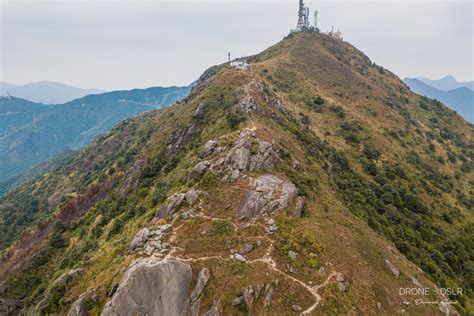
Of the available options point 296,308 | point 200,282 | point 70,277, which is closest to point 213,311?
point 200,282

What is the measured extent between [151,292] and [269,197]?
63.3 ft

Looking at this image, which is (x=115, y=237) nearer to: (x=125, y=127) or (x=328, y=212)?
(x=328, y=212)

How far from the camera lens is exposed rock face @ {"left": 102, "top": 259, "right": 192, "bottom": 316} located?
33312 mm

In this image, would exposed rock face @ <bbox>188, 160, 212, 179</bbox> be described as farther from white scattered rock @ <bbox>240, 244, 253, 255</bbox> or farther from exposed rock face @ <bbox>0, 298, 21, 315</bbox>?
exposed rock face @ <bbox>0, 298, 21, 315</bbox>

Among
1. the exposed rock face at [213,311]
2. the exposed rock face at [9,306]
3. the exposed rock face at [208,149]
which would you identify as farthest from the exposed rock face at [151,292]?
the exposed rock face at [9,306]

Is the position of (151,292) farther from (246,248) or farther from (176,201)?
(176,201)

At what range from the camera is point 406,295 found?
4044cm

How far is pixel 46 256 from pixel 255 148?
50.5 m

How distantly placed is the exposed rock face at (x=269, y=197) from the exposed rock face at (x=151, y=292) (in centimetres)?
1248

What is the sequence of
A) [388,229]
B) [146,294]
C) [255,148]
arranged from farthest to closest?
[388,229] → [255,148] → [146,294]

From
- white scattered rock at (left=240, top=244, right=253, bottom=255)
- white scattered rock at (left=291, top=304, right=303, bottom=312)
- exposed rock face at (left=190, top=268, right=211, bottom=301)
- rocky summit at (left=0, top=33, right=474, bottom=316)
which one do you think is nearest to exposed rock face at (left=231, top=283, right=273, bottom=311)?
rocky summit at (left=0, top=33, right=474, bottom=316)

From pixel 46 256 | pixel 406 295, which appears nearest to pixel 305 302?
pixel 406 295

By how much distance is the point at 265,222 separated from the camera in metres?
42.3

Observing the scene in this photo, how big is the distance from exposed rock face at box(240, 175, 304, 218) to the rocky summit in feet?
0.61
